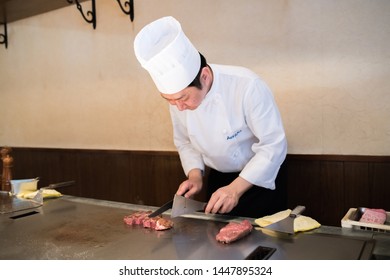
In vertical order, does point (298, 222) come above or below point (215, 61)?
below

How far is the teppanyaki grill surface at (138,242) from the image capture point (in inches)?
40.6

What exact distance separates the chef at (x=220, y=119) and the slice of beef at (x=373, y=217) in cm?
41

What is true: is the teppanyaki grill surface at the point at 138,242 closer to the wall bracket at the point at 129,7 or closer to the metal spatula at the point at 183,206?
the metal spatula at the point at 183,206

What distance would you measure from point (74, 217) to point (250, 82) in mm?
915

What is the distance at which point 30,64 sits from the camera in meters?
3.41

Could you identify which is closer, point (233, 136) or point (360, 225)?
point (360, 225)

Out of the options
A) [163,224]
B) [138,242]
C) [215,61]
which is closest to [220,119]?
[163,224]

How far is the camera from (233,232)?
1.12 metres

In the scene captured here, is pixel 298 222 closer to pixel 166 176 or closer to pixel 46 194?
pixel 46 194

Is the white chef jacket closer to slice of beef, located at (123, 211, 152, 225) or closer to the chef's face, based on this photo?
the chef's face

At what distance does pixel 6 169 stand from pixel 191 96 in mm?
1097

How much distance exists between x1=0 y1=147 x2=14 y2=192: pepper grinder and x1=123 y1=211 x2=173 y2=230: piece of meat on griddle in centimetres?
87
